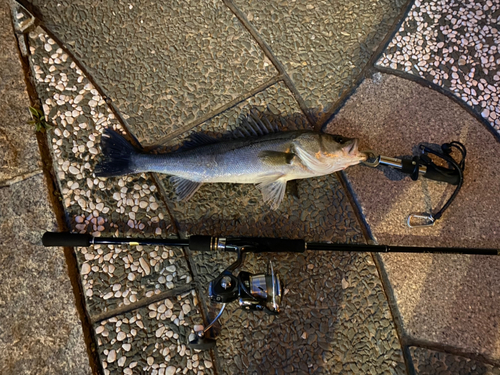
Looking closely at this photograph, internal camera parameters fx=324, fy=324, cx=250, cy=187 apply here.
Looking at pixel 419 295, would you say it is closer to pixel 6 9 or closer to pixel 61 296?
pixel 61 296

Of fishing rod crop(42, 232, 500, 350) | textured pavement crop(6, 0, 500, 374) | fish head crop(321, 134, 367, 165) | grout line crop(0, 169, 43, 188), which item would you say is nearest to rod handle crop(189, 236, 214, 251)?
fishing rod crop(42, 232, 500, 350)

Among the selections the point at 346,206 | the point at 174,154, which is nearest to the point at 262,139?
the point at 174,154

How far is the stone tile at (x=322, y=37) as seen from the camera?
7.98 feet

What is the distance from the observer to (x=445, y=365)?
208 cm

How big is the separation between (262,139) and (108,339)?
66.7 inches

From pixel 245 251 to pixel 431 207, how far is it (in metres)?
1.35

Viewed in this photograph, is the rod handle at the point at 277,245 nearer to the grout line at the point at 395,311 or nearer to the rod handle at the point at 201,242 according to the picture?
the rod handle at the point at 201,242

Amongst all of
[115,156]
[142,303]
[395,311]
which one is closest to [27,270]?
[142,303]

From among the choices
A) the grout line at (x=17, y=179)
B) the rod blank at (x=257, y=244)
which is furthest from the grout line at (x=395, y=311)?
the grout line at (x=17, y=179)

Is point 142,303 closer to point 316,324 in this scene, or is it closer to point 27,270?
point 27,270

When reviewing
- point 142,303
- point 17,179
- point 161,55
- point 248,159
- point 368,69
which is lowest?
point 142,303

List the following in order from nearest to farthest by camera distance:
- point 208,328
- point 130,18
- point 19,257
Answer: point 208,328 → point 19,257 → point 130,18

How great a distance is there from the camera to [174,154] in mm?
2193

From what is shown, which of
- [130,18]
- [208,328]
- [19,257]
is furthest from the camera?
[130,18]
